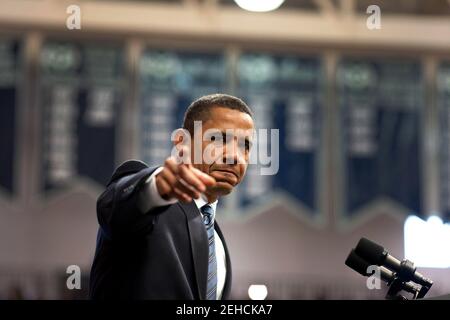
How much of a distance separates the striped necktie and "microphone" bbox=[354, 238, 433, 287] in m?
0.30

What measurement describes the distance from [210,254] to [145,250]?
0.49 ft

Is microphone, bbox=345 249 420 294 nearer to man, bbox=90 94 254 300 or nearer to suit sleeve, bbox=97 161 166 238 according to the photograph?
man, bbox=90 94 254 300

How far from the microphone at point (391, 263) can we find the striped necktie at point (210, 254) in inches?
11.8

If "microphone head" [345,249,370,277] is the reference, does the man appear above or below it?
above

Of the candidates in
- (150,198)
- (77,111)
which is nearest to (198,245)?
(150,198)

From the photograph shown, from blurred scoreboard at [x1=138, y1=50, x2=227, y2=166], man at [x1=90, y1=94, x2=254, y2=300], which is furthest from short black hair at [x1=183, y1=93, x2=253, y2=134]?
blurred scoreboard at [x1=138, y1=50, x2=227, y2=166]

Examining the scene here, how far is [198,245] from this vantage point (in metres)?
1.52

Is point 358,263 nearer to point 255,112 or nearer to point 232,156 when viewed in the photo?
point 232,156

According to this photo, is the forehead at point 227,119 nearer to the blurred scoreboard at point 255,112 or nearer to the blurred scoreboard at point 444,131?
the blurred scoreboard at point 255,112

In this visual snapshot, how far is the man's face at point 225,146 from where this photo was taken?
157 centimetres

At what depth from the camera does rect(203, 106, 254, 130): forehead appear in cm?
162

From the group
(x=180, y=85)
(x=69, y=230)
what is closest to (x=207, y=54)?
(x=180, y=85)

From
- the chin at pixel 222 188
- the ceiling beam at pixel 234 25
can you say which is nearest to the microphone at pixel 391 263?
the chin at pixel 222 188

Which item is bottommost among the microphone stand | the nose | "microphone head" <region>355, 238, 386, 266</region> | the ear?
the microphone stand
